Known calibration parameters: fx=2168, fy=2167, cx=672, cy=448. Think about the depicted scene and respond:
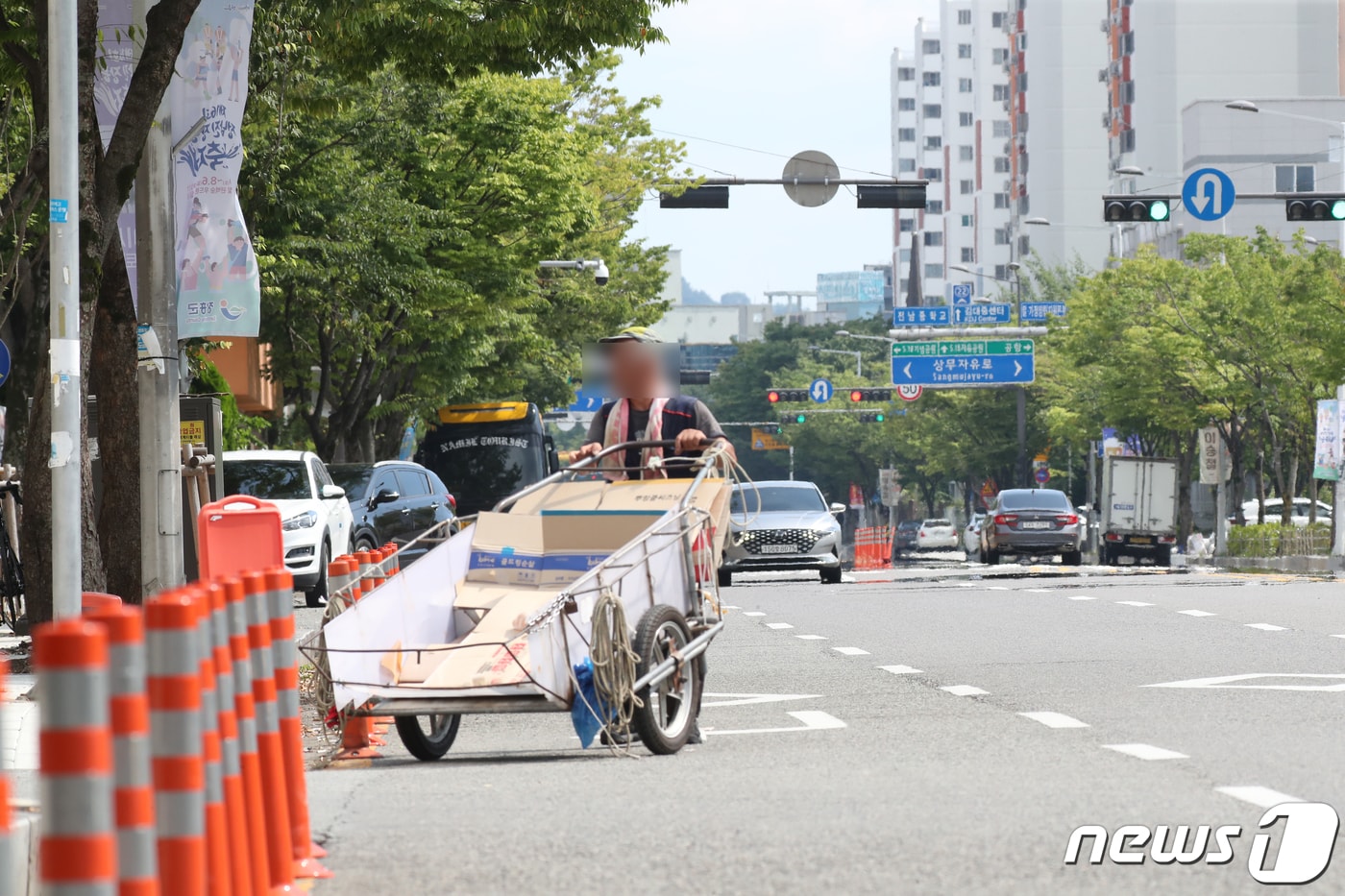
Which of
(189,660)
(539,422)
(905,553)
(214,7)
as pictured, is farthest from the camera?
(905,553)

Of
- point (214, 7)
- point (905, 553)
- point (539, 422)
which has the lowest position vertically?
point (905, 553)

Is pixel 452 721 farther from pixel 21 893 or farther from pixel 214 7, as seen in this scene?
pixel 214 7

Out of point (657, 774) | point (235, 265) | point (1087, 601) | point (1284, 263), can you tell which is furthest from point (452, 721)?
point (1284, 263)

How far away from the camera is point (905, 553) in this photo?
88.2 meters

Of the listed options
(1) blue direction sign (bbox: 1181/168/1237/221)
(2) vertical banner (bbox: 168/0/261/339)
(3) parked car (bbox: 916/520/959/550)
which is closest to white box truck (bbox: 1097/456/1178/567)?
(1) blue direction sign (bbox: 1181/168/1237/221)

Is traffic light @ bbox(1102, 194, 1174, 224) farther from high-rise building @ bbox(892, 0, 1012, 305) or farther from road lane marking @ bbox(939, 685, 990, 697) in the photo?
high-rise building @ bbox(892, 0, 1012, 305)

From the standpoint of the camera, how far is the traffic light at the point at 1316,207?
26188 millimetres

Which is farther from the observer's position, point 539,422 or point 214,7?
point 539,422

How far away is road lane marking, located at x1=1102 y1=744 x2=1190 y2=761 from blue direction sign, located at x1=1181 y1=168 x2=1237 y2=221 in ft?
65.0

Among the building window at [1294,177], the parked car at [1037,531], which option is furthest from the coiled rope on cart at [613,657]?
the building window at [1294,177]

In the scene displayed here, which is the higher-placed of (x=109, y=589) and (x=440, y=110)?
(x=440, y=110)

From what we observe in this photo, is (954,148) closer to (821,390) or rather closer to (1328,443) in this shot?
(821,390)

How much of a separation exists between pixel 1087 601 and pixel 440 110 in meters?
15.3

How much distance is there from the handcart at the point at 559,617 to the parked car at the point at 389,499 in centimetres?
1639
